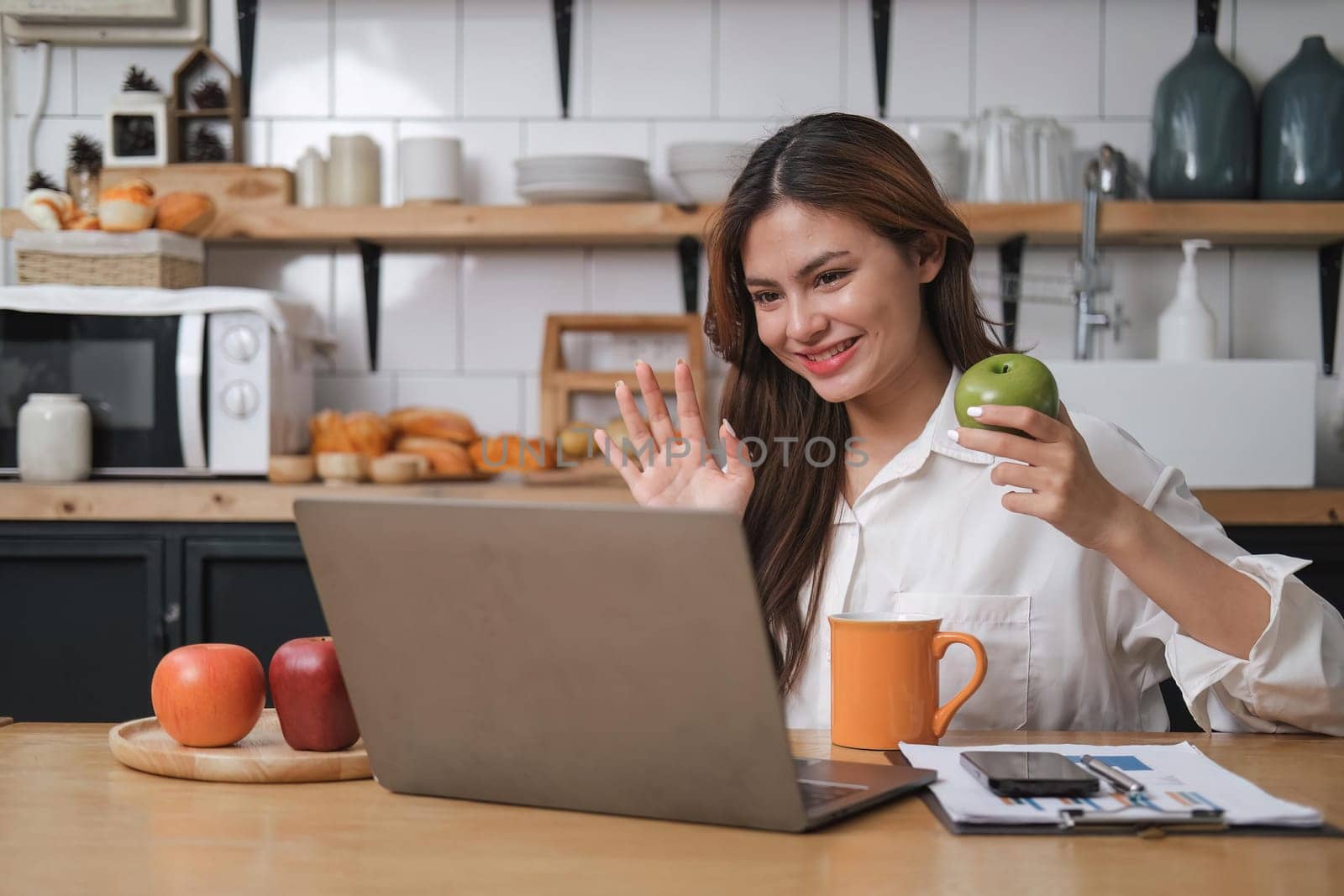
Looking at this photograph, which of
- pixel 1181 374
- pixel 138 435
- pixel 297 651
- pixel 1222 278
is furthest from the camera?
pixel 1222 278

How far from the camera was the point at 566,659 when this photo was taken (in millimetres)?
805

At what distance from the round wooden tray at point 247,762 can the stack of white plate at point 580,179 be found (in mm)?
2049

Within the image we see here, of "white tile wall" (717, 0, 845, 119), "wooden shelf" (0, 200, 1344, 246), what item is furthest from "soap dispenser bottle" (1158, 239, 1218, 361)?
"white tile wall" (717, 0, 845, 119)

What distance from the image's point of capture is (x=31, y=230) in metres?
2.75

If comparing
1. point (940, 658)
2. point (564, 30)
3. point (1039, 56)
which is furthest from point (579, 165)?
point (940, 658)

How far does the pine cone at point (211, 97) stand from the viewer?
123 inches

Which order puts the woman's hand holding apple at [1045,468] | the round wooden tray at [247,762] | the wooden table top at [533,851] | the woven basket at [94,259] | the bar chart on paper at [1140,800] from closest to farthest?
the wooden table top at [533,851]
the bar chart on paper at [1140,800]
the round wooden tray at [247,762]
the woman's hand holding apple at [1045,468]
the woven basket at [94,259]

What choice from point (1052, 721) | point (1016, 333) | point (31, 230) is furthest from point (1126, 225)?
point (31, 230)

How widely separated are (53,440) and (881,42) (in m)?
2.00

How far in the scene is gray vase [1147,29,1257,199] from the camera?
114 inches

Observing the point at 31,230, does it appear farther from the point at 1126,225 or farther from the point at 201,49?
the point at 1126,225

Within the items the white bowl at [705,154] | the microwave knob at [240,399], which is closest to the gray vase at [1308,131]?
the white bowl at [705,154]

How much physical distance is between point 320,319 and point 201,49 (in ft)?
2.22

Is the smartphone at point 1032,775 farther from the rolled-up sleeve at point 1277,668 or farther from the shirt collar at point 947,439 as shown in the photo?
the shirt collar at point 947,439
